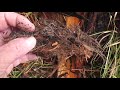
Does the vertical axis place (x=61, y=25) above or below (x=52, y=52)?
above

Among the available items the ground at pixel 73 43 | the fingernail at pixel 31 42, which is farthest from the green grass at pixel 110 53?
the fingernail at pixel 31 42

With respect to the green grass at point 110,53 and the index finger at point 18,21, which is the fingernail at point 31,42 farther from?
the green grass at point 110,53

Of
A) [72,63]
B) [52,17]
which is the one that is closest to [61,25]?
[52,17]

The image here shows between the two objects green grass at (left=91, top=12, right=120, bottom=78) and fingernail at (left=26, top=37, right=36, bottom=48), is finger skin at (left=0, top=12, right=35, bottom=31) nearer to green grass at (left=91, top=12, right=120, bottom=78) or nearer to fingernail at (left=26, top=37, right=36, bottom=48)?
fingernail at (left=26, top=37, right=36, bottom=48)

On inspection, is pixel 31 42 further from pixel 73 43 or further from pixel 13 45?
pixel 73 43

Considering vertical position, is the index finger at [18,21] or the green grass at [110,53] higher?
the index finger at [18,21]
